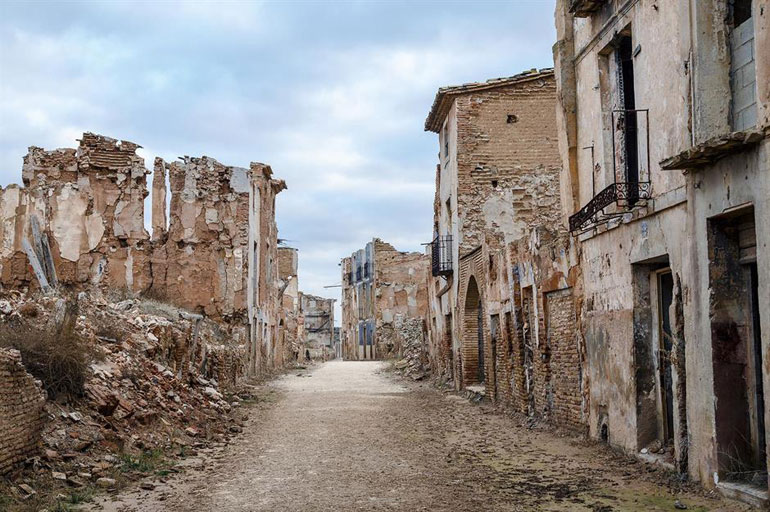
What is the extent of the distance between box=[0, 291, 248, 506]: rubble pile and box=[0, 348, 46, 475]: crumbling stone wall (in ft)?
0.53

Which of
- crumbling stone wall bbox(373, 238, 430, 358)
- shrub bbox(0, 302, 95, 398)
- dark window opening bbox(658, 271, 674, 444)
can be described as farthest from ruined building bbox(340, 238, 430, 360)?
dark window opening bbox(658, 271, 674, 444)

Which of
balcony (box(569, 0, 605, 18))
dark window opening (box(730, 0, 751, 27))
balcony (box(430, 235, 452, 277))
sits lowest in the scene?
balcony (box(430, 235, 452, 277))

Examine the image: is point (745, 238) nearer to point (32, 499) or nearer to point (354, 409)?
point (32, 499)

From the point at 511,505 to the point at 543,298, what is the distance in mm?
6945

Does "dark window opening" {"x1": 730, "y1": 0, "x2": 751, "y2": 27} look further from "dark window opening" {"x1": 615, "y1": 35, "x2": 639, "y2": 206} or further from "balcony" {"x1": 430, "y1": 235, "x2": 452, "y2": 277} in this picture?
"balcony" {"x1": 430, "y1": 235, "x2": 452, "y2": 277}

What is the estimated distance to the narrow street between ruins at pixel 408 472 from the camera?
779 cm

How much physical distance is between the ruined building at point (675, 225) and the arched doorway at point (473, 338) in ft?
33.0

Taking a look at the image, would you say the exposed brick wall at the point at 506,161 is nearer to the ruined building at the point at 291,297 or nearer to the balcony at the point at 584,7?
the balcony at the point at 584,7

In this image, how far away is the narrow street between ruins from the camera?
779 cm

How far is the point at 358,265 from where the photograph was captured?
202ft

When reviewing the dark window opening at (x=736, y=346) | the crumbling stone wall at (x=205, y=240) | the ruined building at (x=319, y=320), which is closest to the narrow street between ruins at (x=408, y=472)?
the dark window opening at (x=736, y=346)

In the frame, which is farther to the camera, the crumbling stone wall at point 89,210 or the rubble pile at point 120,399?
the crumbling stone wall at point 89,210

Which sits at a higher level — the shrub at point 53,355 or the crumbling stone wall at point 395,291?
the crumbling stone wall at point 395,291

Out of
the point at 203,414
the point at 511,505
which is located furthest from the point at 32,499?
the point at 203,414
